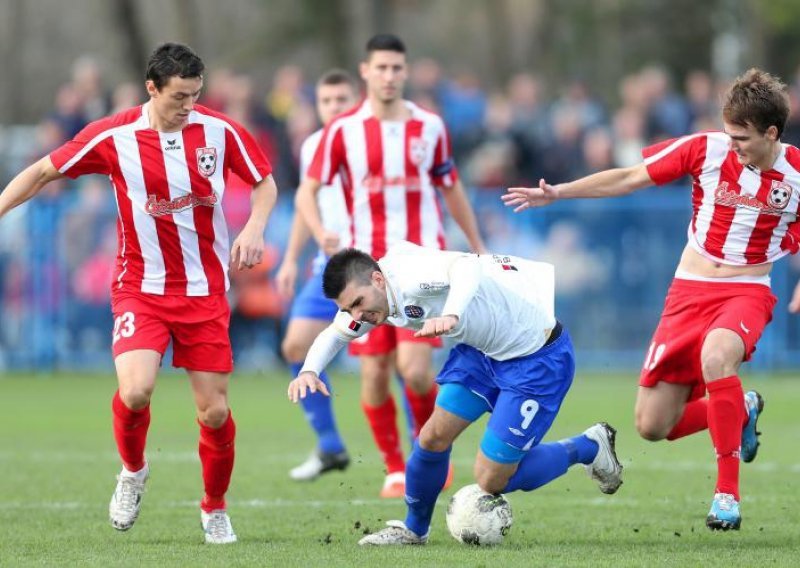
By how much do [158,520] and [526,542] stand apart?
2004mm

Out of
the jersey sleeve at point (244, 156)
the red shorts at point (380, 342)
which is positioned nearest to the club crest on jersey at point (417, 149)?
the red shorts at point (380, 342)

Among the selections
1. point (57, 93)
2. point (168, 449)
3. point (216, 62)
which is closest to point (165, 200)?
point (168, 449)

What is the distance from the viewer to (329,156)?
31.6ft

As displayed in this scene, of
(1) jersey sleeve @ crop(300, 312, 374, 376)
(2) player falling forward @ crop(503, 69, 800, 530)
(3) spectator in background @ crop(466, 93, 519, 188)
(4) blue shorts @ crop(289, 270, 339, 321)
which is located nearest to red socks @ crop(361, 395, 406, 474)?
(4) blue shorts @ crop(289, 270, 339, 321)

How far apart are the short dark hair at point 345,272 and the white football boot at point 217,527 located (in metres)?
1.39

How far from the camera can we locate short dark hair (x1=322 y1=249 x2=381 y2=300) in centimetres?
665

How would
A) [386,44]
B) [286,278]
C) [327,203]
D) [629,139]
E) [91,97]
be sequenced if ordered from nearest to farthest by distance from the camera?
[386,44], [286,278], [327,203], [91,97], [629,139]

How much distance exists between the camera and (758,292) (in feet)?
25.4

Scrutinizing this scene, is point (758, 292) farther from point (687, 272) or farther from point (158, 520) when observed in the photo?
point (158, 520)

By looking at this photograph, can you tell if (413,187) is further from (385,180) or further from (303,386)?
(303,386)

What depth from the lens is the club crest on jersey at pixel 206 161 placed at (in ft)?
24.5

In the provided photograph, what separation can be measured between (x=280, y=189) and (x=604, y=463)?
10.3 m

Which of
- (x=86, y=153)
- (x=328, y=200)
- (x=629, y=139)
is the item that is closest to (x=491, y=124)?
(x=629, y=139)

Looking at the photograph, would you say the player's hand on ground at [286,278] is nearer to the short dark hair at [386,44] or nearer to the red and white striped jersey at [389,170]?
the red and white striped jersey at [389,170]
